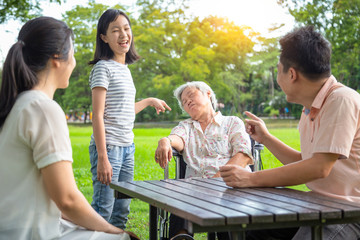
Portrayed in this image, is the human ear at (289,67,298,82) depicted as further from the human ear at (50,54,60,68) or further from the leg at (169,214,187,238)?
the leg at (169,214,187,238)

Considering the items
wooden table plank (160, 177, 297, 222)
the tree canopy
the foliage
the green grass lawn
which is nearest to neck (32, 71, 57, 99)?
wooden table plank (160, 177, 297, 222)

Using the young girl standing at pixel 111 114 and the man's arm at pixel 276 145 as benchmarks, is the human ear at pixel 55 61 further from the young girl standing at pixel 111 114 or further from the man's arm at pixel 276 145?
the young girl standing at pixel 111 114

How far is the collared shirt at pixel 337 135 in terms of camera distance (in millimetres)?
1603

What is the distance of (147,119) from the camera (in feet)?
74.9

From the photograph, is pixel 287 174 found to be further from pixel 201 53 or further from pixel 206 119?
pixel 201 53

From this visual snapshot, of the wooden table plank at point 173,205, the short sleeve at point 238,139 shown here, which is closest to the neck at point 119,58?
the short sleeve at point 238,139

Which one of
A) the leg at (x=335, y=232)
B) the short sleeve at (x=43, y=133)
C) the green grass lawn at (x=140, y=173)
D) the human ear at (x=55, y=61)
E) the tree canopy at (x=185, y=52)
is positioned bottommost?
the green grass lawn at (x=140, y=173)

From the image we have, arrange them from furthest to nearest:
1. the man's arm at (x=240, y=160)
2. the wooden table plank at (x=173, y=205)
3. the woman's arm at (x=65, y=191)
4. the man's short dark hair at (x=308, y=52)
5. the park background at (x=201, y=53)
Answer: the park background at (x=201, y=53) < the man's arm at (x=240, y=160) < the man's short dark hair at (x=308, y=52) < the woman's arm at (x=65, y=191) < the wooden table plank at (x=173, y=205)

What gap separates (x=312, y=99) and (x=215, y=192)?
1.79 ft

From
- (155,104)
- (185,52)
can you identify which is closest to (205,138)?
(155,104)

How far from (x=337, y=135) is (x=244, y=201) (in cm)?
41

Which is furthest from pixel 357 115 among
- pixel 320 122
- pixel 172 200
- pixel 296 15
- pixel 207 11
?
pixel 207 11

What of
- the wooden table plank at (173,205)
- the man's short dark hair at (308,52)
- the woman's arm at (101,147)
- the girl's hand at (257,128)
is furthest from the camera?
the woman's arm at (101,147)

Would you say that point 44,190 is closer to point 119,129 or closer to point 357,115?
point 357,115
